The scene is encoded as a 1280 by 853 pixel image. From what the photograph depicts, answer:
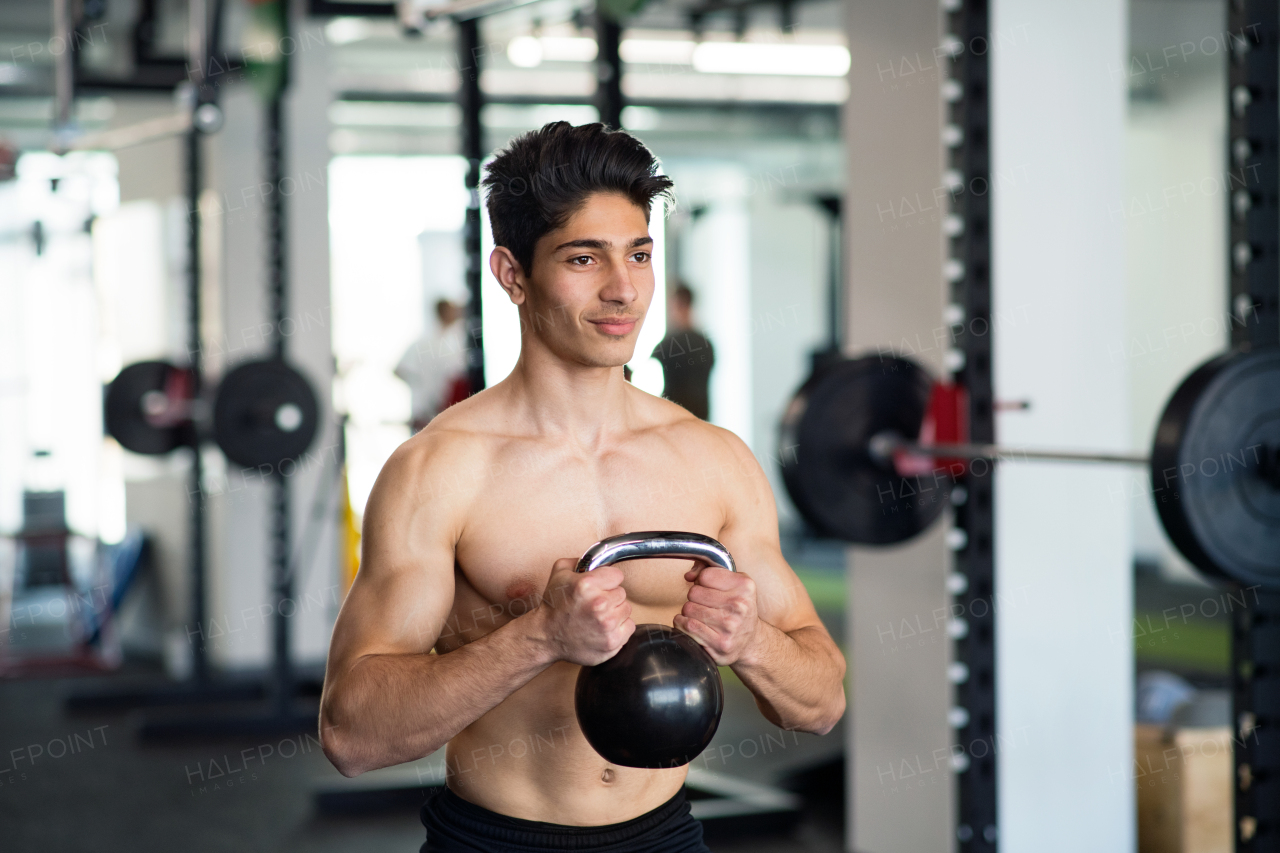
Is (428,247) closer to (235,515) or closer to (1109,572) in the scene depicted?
(235,515)

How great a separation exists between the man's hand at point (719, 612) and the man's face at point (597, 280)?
316 millimetres

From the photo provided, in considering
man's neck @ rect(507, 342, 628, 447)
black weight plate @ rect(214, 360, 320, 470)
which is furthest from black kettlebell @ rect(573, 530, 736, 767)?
black weight plate @ rect(214, 360, 320, 470)

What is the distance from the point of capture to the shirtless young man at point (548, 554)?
1.49 meters

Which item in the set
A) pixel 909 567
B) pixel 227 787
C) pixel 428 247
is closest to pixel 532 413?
pixel 909 567

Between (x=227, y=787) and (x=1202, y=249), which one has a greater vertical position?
(x=1202, y=249)

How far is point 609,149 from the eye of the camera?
62.6 inches

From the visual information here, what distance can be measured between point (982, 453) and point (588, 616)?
1412mm

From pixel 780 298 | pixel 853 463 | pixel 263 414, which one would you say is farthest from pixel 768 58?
pixel 853 463

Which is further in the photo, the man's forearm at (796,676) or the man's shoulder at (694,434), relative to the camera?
the man's shoulder at (694,434)

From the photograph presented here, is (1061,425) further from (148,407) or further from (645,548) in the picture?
(148,407)

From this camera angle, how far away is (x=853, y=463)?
9.34 feet

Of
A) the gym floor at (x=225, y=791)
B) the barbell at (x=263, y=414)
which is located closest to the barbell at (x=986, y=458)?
the gym floor at (x=225, y=791)

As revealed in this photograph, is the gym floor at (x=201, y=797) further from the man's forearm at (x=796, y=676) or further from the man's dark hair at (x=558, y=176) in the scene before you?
the man's dark hair at (x=558, y=176)

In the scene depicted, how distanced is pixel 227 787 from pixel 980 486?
122 inches
